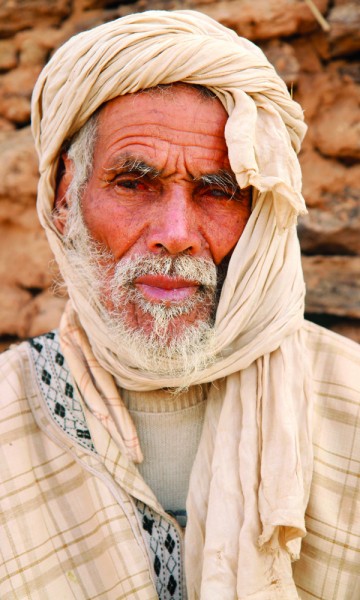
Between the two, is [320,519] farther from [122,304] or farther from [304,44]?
[304,44]

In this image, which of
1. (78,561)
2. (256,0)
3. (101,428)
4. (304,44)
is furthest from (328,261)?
(78,561)

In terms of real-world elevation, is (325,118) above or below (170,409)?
above

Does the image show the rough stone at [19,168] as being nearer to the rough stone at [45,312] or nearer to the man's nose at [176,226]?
the rough stone at [45,312]

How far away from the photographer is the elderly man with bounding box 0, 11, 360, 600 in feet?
5.95

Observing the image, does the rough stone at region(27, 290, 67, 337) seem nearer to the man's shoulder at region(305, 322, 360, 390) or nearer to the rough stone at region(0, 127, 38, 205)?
the rough stone at region(0, 127, 38, 205)

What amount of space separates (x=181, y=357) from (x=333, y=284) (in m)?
0.97

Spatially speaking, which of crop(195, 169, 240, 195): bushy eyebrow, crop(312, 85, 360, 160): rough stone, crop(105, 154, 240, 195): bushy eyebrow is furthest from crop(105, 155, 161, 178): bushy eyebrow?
crop(312, 85, 360, 160): rough stone

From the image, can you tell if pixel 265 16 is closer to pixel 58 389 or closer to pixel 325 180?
pixel 325 180

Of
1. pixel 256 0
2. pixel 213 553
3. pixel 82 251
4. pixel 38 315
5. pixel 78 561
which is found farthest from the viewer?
pixel 38 315

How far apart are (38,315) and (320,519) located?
1594 mm

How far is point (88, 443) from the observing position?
195 cm

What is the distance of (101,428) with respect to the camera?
77.0 inches

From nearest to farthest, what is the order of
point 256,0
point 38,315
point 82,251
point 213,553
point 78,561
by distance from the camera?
point 213,553 → point 78,561 → point 82,251 → point 256,0 → point 38,315

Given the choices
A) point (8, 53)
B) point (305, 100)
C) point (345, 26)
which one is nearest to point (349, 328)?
point (305, 100)
